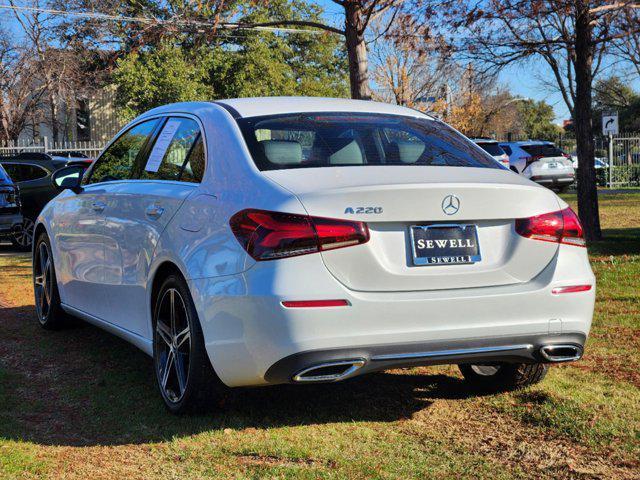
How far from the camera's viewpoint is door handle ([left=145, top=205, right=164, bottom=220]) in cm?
496

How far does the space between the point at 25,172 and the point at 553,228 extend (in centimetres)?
1414

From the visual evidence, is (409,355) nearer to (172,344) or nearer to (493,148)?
(172,344)

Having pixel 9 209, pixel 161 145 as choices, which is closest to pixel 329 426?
pixel 161 145

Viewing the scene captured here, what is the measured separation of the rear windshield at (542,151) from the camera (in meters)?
29.1

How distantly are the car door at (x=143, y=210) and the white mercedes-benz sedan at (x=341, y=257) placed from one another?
0.08 feet

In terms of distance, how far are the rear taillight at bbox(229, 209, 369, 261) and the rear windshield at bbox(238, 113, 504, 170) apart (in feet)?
1.56

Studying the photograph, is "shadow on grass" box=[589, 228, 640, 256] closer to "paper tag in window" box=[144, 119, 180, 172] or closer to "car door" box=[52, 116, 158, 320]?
"car door" box=[52, 116, 158, 320]

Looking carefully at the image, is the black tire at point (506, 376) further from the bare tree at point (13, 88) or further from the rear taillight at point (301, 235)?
the bare tree at point (13, 88)

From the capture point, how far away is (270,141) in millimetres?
4586

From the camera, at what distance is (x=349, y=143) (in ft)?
15.5

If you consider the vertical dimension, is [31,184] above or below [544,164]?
above

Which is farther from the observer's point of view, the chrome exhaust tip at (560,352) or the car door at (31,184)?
the car door at (31,184)

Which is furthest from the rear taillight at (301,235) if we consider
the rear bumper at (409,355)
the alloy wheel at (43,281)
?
the alloy wheel at (43,281)

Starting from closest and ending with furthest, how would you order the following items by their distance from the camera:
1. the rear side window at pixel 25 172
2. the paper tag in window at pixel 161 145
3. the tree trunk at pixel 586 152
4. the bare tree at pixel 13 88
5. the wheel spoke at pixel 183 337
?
1. the wheel spoke at pixel 183 337
2. the paper tag in window at pixel 161 145
3. the tree trunk at pixel 586 152
4. the rear side window at pixel 25 172
5. the bare tree at pixel 13 88
